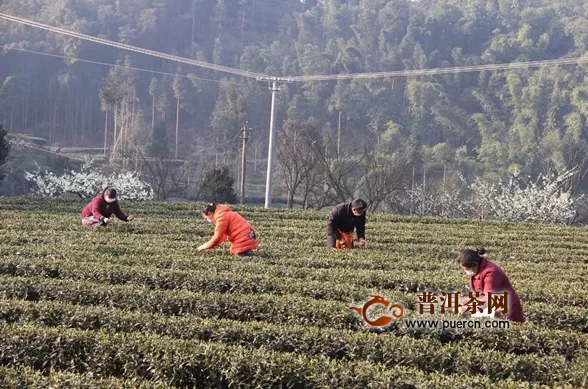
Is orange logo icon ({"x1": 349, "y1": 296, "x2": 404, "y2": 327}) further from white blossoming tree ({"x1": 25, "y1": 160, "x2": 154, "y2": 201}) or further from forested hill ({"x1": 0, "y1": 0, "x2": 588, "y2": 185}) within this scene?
forested hill ({"x1": 0, "y1": 0, "x2": 588, "y2": 185})

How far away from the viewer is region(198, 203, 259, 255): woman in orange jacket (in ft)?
33.2

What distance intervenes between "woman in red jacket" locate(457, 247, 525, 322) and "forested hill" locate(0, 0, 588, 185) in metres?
45.0

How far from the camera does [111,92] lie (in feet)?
191

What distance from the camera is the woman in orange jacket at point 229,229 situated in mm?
10125

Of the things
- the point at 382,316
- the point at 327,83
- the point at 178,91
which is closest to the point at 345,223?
the point at 382,316

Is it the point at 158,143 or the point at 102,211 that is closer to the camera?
the point at 102,211

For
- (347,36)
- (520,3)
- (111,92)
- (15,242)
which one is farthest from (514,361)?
(520,3)

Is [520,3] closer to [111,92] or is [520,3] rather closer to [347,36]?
[347,36]

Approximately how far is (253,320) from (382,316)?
1.47 meters

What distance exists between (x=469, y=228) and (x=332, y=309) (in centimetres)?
1178

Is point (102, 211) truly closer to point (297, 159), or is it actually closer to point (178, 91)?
point (297, 159)

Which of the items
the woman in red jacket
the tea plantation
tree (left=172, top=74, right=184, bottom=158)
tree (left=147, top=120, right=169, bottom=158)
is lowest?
the tea plantation

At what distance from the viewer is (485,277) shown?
6914 millimetres

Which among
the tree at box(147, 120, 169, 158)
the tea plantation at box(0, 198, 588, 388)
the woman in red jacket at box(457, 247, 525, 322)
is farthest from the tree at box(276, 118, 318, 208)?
the woman in red jacket at box(457, 247, 525, 322)
